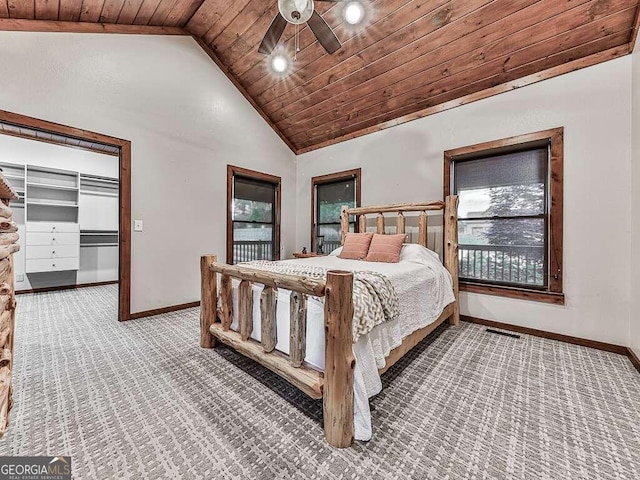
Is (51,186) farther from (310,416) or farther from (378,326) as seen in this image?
(378,326)

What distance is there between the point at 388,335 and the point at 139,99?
3.78 metres

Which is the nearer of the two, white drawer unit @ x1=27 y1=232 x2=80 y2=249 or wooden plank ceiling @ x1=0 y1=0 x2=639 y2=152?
wooden plank ceiling @ x1=0 y1=0 x2=639 y2=152

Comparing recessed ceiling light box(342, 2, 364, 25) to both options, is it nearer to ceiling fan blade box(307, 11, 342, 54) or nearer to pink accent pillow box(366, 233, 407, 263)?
ceiling fan blade box(307, 11, 342, 54)

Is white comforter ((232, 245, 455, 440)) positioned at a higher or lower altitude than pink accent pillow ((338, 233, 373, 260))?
lower

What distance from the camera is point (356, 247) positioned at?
128 inches

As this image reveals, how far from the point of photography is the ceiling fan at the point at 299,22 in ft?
5.84

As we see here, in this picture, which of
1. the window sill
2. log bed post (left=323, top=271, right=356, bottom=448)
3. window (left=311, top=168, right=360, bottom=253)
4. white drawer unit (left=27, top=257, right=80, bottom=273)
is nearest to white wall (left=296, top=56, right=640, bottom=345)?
the window sill

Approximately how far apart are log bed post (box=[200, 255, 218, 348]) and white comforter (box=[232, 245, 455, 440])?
26 cm

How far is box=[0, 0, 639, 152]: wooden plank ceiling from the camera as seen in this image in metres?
2.34

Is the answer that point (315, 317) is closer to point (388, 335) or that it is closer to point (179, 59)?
point (388, 335)

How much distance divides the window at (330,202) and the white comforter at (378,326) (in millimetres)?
1756

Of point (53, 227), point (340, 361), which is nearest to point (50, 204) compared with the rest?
point (53, 227)

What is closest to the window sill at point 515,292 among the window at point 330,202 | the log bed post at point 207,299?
the window at point 330,202

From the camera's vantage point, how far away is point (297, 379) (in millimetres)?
1508
